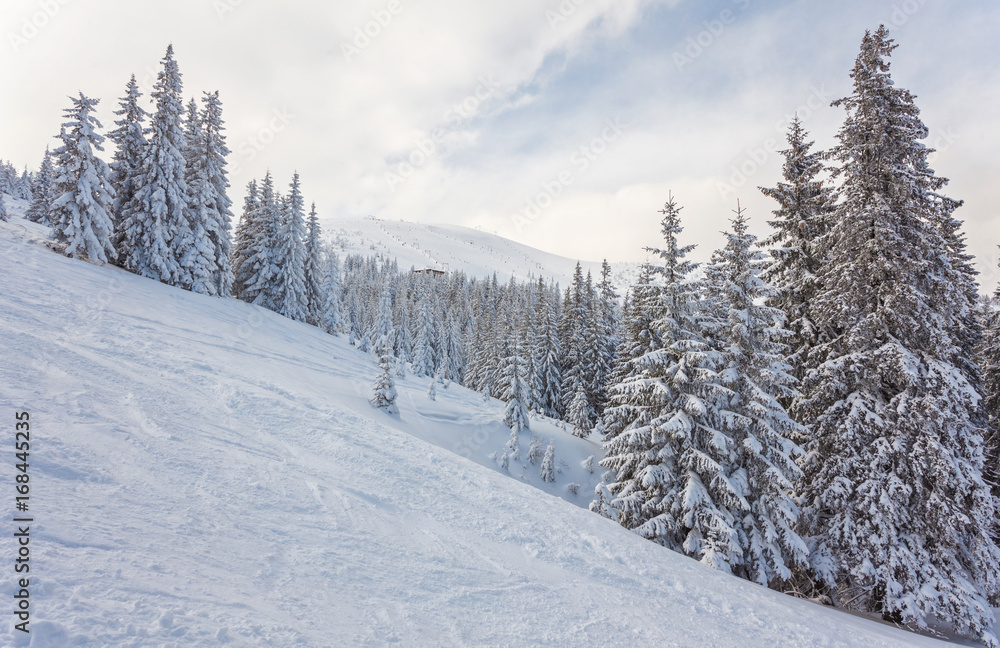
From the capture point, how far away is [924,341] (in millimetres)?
13984

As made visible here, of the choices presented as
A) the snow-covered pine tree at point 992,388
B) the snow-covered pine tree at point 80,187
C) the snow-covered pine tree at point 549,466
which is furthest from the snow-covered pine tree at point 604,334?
the snow-covered pine tree at point 80,187

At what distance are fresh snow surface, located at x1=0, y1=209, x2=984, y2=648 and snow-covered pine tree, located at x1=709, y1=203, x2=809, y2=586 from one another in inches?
191

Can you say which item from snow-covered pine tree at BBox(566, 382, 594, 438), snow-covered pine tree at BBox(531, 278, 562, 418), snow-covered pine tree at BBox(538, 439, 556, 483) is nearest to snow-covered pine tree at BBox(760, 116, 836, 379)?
snow-covered pine tree at BBox(538, 439, 556, 483)

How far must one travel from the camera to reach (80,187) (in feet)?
73.1

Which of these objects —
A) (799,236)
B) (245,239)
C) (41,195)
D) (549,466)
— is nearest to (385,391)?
(549,466)

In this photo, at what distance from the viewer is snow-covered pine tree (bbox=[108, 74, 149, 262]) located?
86.3 ft

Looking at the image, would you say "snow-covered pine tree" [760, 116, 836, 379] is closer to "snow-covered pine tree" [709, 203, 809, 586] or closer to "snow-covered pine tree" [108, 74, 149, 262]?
"snow-covered pine tree" [709, 203, 809, 586]

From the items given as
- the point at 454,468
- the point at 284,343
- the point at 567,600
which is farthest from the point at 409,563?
the point at 284,343

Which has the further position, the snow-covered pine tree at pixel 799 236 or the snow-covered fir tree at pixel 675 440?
the snow-covered pine tree at pixel 799 236

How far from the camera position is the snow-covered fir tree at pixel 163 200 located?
1023 inches

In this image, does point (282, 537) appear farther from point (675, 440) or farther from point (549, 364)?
point (549, 364)

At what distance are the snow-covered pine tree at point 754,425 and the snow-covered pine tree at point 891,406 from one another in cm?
129

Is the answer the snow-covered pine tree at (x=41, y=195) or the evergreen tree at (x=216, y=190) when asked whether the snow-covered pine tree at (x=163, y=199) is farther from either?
the snow-covered pine tree at (x=41, y=195)

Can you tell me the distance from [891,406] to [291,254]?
129 ft
